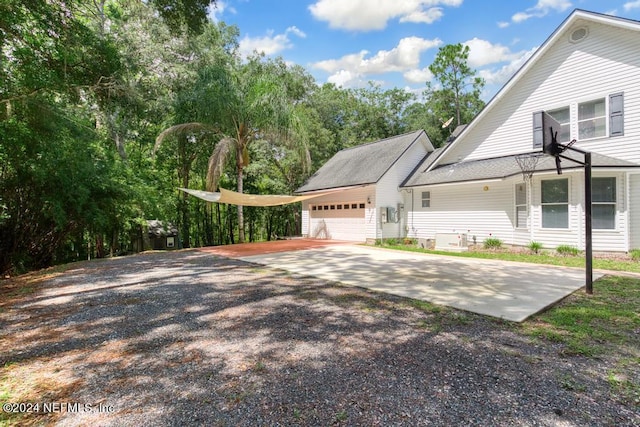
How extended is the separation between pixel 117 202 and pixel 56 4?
568 cm

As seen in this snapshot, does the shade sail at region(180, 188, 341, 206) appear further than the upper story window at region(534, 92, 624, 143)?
Yes

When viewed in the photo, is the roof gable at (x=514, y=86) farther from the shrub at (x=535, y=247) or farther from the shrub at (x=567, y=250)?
the shrub at (x=567, y=250)

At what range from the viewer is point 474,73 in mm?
25594

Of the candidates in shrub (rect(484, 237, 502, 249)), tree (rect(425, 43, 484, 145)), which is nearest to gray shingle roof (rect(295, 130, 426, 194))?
shrub (rect(484, 237, 502, 249))

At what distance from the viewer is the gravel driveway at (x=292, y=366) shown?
195cm

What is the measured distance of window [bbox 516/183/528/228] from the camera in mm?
9430

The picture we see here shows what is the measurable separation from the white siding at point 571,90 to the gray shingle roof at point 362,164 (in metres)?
2.83

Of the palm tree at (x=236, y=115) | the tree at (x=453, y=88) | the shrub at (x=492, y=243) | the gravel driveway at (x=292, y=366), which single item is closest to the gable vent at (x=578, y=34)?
the shrub at (x=492, y=243)

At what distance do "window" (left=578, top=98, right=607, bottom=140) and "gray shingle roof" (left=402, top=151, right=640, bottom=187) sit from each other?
649mm

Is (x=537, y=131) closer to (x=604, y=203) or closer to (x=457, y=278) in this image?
(x=604, y=203)

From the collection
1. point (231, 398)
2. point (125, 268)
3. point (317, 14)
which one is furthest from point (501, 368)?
point (317, 14)

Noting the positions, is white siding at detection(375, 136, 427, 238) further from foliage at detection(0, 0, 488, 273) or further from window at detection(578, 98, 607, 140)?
window at detection(578, 98, 607, 140)

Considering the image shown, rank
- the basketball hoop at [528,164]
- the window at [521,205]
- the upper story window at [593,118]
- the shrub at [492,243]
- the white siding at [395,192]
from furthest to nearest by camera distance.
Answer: the white siding at [395,192] < the shrub at [492,243] < the window at [521,205] < the basketball hoop at [528,164] < the upper story window at [593,118]

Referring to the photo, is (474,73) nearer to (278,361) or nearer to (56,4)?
(56,4)
